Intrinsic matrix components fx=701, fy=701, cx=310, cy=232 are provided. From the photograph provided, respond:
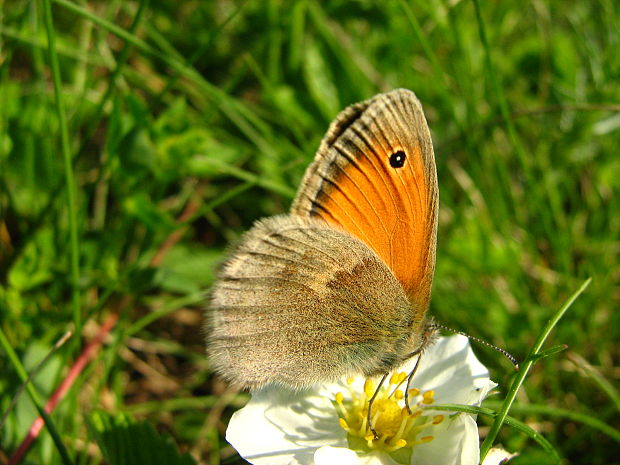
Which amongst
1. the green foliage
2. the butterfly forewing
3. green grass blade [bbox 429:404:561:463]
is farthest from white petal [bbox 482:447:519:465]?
the green foliage

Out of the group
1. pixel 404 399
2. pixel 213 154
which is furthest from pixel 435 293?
pixel 213 154

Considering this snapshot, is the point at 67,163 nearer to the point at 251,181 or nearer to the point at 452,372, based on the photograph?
the point at 251,181

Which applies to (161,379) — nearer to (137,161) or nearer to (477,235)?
(137,161)

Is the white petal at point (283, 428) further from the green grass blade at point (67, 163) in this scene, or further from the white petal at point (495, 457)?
the green grass blade at point (67, 163)

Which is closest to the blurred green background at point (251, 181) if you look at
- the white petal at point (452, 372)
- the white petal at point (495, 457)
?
the white petal at point (452, 372)

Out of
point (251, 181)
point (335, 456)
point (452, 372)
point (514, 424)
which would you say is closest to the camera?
point (514, 424)

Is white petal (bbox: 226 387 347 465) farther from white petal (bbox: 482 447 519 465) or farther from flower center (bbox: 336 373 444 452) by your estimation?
white petal (bbox: 482 447 519 465)

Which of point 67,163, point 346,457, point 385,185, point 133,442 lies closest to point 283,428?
point 346,457
